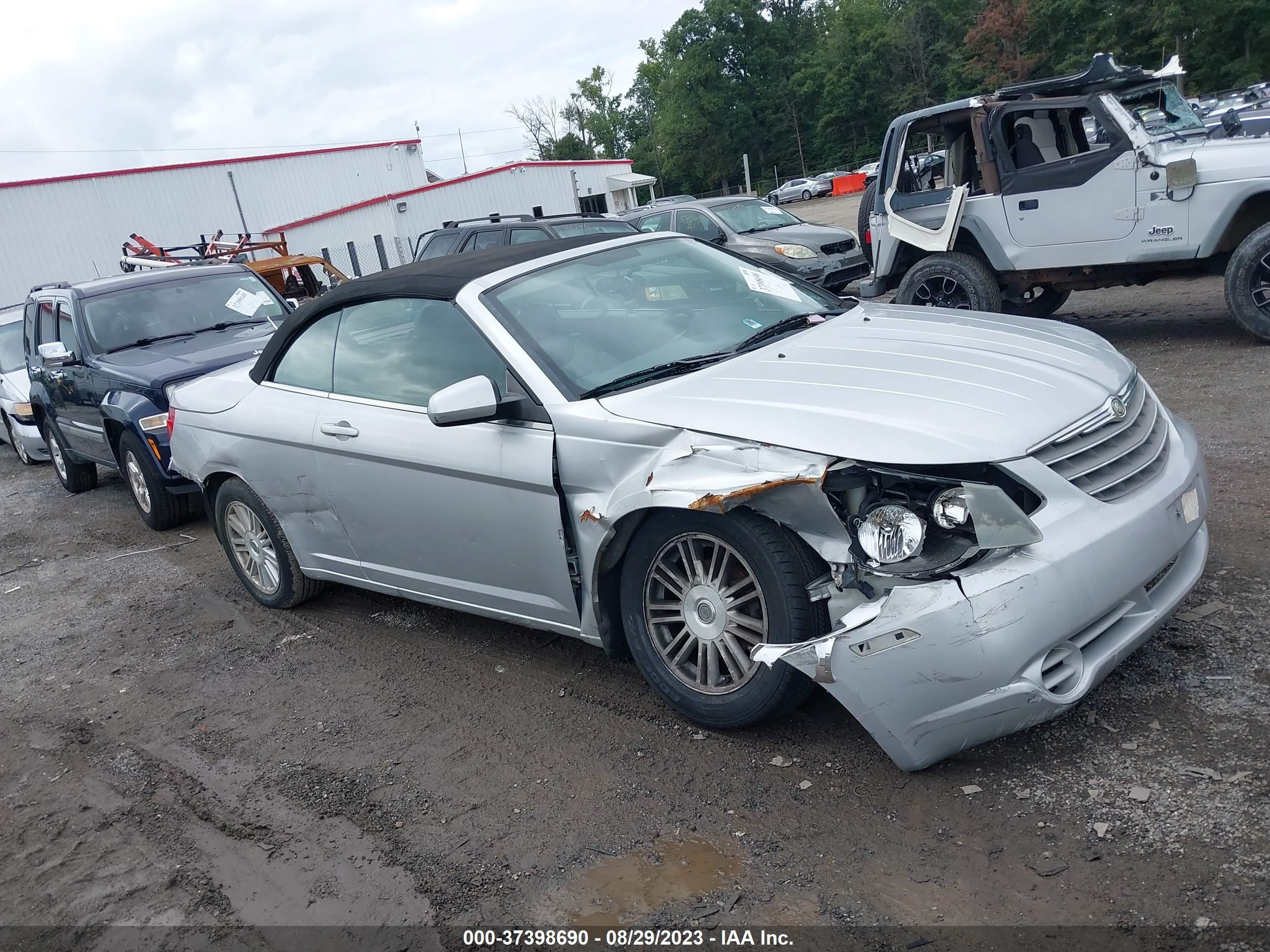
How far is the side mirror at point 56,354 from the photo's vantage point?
825cm

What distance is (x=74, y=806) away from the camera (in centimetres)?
393

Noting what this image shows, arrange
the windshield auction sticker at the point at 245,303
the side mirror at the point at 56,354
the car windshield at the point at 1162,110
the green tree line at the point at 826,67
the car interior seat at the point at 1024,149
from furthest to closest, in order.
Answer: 1. the green tree line at the point at 826,67
2. the windshield auction sticker at the point at 245,303
3. the car interior seat at the point at 1024,149
4. the side mirror at the point at 56,354
5. the car windshield at the point at 1162,110

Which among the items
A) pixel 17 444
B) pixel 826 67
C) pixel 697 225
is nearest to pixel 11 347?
pixel 17 444

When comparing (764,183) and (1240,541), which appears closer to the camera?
(1240,541)

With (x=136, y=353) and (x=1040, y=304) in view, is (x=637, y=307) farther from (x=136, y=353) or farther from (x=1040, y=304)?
(x=1040, y=304)

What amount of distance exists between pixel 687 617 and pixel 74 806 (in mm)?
2522

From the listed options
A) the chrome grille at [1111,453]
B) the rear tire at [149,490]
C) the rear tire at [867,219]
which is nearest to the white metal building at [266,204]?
the rear tire at [867,219]

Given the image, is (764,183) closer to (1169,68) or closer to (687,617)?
Result: (1169,68)

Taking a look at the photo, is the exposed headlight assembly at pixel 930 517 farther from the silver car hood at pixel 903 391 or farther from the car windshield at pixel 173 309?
the car windshield at pixel 173 309

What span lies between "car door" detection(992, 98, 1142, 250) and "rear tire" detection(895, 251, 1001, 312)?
1.42ft

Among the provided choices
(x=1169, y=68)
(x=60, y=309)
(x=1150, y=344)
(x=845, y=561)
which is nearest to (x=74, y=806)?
(x=845, y=561)

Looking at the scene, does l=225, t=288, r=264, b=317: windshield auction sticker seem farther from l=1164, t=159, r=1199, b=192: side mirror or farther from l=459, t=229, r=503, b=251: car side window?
l=1164, t=159, r=1199, b=192: side mirror

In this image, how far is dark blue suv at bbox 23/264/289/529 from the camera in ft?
24.7

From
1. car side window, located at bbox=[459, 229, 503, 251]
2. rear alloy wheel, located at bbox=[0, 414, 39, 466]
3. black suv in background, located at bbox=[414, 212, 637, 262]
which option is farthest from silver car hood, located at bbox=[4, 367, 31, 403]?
car side window, located at bbox=[459, 229, 503, 251]
